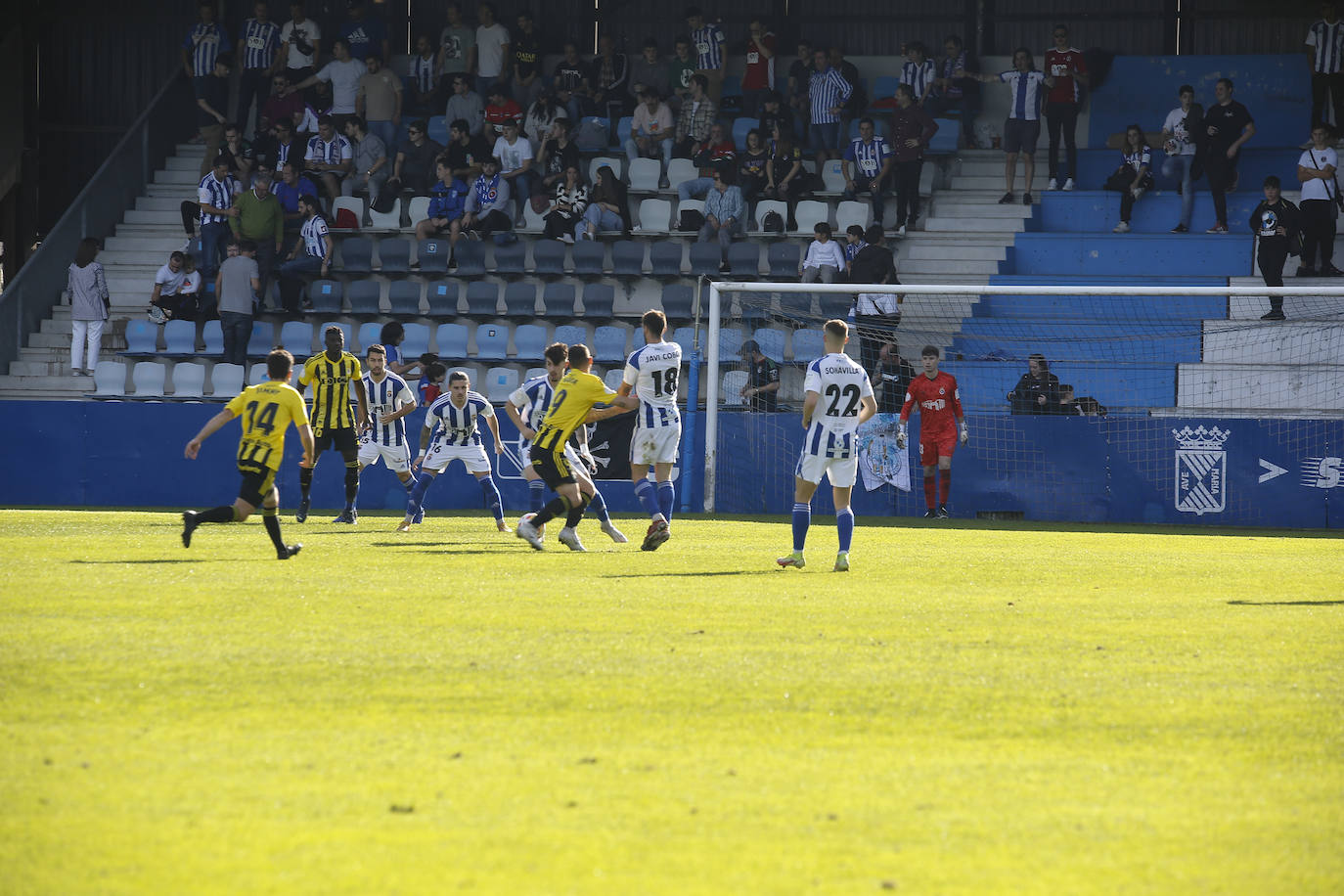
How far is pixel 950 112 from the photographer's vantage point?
25.9 metres

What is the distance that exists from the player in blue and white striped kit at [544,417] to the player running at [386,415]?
4.69 ft

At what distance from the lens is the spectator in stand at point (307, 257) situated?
23.6 meters

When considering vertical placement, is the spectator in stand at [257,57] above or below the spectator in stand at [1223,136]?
above

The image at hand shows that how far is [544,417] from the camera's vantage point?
13.7m

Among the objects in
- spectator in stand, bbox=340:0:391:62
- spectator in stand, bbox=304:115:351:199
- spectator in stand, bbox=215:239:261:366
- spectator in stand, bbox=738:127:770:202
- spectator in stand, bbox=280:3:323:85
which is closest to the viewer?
spectator in stand, bbox=215:239:261:366

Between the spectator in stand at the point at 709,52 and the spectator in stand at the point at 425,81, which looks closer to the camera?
the spectator in stand at the point at 709,52

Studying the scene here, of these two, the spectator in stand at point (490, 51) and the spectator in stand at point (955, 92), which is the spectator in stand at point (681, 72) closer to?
the spectator in stand at point (490, 51)

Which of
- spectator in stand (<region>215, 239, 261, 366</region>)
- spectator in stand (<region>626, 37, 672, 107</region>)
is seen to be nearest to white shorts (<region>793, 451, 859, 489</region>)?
spectator in stand (<region>215, 239, 261, 366</region>)

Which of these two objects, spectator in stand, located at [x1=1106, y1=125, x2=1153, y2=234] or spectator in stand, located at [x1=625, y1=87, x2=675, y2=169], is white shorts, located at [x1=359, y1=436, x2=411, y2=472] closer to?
spectator in stand, located at [x1=625, y1=87, x2=675, y2=169]

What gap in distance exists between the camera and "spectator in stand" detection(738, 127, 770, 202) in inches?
938

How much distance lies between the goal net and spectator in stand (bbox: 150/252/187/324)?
8.52 metres

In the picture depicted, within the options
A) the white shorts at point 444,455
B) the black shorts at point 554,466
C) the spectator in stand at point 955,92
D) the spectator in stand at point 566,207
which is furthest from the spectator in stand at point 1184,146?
the black shorts at point 554,466

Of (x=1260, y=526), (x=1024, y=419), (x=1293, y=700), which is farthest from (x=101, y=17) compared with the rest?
(x=1293, y=700)

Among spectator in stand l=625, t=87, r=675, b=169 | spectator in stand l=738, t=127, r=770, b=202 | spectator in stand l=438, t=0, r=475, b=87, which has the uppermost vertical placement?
spectator in stand l=438, t=0, r=475, b=87
